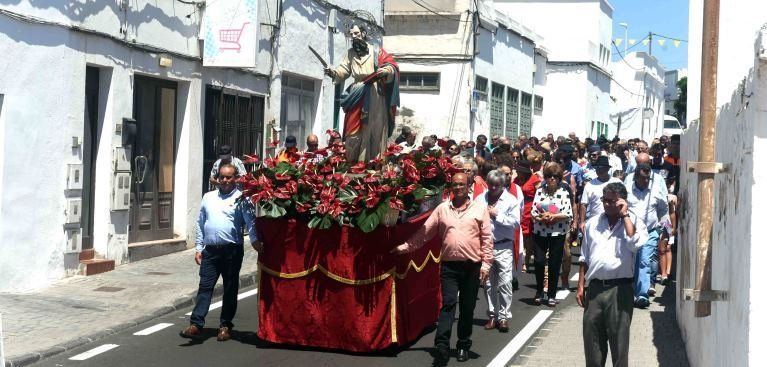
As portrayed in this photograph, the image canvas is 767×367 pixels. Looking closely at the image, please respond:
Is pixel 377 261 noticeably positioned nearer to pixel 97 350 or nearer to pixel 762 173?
pixel 97 350

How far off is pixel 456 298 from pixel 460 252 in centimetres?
44

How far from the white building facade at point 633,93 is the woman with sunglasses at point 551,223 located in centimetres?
4430

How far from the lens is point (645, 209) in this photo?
13672mm

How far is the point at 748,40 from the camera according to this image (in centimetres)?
1088

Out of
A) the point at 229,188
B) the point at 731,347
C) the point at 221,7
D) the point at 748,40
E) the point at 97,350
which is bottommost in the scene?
the point at 97,350

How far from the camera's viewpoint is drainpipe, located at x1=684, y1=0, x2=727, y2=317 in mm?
6613

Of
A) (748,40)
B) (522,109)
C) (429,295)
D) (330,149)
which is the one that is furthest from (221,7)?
(522,109)

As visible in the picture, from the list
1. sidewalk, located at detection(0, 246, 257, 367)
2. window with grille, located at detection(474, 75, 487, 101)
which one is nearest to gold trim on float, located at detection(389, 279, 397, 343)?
sidewalk, located at detection(0, 246, 257, 367)

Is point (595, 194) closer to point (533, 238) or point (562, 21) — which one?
point (533, 238)

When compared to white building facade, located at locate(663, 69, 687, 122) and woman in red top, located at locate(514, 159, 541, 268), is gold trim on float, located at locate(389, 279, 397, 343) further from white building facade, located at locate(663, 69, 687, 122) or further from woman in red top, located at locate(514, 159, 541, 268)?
white building facade, located at locate(663, 69, 687, 122)

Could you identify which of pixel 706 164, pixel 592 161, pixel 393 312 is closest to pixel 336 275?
pixel 393 312

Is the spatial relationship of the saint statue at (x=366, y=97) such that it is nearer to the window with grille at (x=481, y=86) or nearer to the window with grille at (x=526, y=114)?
the window with grille at (x=481, y=86)

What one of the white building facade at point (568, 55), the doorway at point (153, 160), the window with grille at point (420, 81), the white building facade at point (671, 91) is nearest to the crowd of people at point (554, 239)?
the doorway at point (153, 160)

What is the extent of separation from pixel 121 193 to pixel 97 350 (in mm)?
5848
